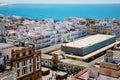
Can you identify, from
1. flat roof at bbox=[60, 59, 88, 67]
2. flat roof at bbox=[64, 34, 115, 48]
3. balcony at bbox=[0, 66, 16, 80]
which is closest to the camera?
balcony at bbox=[0, 66, 16, 80]

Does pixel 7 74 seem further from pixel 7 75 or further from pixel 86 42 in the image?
pixel 86 42

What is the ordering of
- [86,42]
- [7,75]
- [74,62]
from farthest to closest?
[86,42] → [74,62] → [7,75]

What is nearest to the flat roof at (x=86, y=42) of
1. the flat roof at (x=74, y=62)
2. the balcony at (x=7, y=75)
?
the flat roof at (x=74, y=62)

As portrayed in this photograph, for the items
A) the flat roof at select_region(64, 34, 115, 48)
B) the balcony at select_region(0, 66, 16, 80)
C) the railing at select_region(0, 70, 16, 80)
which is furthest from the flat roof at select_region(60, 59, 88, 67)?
the railing at select_region(0, 70, 16, 80)

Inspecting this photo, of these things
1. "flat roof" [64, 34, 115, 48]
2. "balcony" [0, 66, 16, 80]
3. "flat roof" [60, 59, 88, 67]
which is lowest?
"flat roof" [60, 59, 88, 67]

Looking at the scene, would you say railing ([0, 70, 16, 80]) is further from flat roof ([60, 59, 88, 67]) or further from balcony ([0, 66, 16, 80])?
flat roof ([60, 59, 88, 67])

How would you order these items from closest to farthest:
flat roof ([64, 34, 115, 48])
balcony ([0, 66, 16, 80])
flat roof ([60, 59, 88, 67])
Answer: balcony ([0, 66, 16, 80]) < flat roof ([60, 59, 88, 67]) < flat roof ([64, 34, 115, 48])

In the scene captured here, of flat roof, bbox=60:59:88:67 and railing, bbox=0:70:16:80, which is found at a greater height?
railing, bbox=0:70:16:80

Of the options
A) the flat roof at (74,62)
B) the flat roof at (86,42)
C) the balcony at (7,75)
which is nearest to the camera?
the balcony at (7,75)

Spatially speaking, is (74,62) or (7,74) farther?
(74,62)

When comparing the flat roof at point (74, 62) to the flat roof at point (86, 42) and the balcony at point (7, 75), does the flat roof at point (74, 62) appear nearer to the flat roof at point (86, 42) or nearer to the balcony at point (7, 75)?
the flat roof at point (86, 42)

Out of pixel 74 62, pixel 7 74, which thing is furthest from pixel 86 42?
pixel 7 74

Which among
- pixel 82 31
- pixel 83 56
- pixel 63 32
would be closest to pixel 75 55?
pixel 83 56
